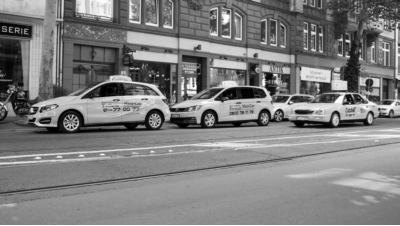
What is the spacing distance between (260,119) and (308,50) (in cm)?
1921

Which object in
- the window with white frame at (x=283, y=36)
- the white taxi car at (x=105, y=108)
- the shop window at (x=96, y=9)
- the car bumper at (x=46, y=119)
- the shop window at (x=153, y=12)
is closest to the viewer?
the car bumper at (x=46, y=119)

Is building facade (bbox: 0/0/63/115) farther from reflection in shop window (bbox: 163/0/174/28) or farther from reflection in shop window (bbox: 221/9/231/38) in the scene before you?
reflection in shop window (bbox: 221/9/231/38)

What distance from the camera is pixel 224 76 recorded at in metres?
28.7

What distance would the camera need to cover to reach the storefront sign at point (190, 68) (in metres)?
26.2

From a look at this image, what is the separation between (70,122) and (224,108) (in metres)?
6.30

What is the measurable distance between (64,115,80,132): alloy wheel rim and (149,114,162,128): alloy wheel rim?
8.99 feet

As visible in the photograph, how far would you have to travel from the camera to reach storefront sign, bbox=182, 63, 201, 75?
26188mm

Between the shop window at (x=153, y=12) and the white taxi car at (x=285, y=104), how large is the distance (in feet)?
25.6

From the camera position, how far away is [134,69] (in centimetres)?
2362

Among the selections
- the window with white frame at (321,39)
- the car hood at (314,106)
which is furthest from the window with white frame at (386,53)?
the car hood at (314,106)

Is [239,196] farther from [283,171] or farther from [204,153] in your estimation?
[204,153]

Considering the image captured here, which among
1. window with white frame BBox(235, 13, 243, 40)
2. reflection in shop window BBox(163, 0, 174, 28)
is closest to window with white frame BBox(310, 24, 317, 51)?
window with white frame BBox(235, 13, 243, 40)

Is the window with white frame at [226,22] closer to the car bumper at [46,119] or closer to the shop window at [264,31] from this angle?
the shop window at [264,31]

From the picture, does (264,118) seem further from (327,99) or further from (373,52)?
(373,52)
